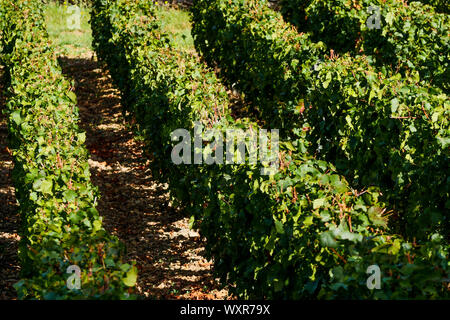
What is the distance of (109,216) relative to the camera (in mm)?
7254

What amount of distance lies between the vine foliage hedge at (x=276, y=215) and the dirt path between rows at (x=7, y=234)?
84.3 inches

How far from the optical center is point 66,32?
15078 mm

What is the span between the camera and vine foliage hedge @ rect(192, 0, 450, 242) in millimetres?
5344

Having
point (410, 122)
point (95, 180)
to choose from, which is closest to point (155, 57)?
point (95, 180)

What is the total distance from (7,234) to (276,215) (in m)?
4.15

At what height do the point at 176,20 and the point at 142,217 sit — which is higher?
the point at 176,20

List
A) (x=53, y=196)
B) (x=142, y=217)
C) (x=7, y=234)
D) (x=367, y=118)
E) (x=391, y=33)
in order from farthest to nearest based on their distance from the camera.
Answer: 1. (x=391, y=33)
2. (x=142, y=217)
3. (x=7, y=234)
4. (x=367, y=118)
5. (x=53, y=196)

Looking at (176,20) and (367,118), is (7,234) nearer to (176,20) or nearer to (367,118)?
(367,118)

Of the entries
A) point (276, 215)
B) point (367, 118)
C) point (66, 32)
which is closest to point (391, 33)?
point (367, 118)

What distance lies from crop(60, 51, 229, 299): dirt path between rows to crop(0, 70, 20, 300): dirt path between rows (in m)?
1.25

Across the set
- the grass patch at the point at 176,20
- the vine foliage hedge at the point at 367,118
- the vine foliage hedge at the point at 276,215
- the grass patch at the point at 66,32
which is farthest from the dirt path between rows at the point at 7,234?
the grass patch at the point at 176,20

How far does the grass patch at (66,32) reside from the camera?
13703mm

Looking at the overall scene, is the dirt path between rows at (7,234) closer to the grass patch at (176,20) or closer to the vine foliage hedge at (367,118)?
the vine foliage hedge at (367,118)
